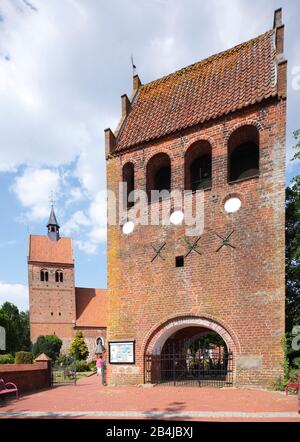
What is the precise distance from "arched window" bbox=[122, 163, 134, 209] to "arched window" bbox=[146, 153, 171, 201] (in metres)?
0.96

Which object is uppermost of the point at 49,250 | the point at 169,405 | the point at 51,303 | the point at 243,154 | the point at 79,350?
the point at 243,154

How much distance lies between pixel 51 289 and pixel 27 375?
3289 cm

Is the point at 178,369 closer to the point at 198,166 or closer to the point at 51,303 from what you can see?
the point at 198,166

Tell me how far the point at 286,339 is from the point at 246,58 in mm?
10251

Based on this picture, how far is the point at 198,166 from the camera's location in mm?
13453

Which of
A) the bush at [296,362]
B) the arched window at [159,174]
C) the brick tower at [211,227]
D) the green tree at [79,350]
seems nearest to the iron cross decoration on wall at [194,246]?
the brick tower at [211,227]

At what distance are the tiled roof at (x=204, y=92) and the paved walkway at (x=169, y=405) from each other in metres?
8.79

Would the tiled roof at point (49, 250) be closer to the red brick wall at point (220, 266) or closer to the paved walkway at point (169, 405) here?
the red brick wall at point (220, 266)

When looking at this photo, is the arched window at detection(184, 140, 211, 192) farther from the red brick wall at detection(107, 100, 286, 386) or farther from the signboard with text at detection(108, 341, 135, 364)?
the signboard with text at detection(108, 341, 135, 364)

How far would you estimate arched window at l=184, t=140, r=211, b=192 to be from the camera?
A: 1280 centimetres

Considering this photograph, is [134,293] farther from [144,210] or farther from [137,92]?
[137,92]

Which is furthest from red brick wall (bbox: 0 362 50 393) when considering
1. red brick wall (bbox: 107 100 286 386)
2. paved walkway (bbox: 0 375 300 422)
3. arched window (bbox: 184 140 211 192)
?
arched window (bbox: 184 140 211 192)

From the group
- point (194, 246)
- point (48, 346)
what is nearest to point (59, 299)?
point (48, 346)

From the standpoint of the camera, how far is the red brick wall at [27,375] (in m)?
12.0
